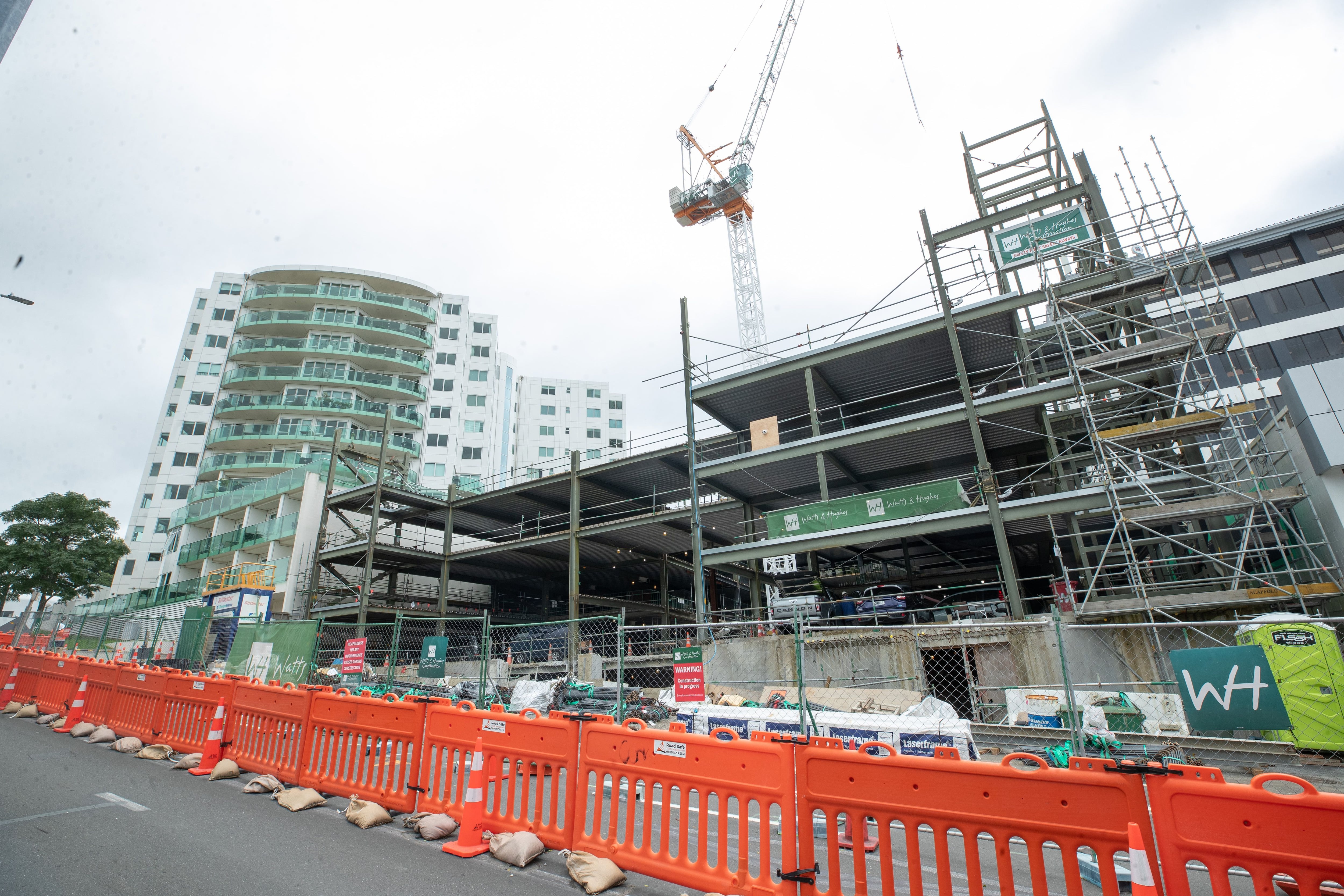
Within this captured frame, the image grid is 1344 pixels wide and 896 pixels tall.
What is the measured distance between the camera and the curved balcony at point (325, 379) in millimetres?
47406

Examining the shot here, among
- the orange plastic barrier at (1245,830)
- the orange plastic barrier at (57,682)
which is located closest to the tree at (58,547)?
the orange plastic barrier at (57,682)

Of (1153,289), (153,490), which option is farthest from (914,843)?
(153,490)

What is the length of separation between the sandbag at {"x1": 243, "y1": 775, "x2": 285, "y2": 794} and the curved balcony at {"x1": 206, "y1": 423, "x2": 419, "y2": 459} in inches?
1616

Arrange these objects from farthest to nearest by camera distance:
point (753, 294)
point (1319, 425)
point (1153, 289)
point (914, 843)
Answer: point (753, 294), point (1153, 289), point (1319, 425), point (914, 843)

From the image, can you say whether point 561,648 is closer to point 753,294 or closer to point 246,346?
point 246,346

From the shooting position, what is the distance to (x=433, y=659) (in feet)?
50.9

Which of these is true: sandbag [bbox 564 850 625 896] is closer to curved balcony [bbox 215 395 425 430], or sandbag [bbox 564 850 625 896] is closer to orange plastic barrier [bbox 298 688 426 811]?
orange plastic barrier [bbox 298 688 426 811]

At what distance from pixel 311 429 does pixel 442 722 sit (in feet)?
152

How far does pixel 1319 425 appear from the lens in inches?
556

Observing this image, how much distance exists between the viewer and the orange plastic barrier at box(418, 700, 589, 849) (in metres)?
5.30

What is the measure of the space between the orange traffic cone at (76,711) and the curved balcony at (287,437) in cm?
3538

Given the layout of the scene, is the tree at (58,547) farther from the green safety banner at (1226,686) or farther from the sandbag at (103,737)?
the green safety banner at (1226,686)

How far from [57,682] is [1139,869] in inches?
658

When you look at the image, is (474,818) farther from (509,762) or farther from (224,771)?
(224,771)
